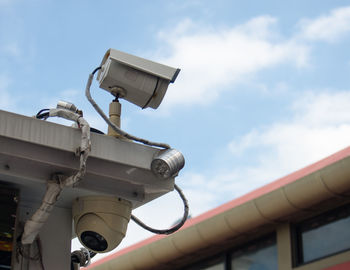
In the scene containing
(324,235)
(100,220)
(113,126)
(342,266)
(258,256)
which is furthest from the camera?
(258,256)

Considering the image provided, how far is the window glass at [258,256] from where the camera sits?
1458 cm

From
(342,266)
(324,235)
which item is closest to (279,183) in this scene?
(324,235)

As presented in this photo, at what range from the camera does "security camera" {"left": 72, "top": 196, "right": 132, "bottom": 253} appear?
502 centimetres

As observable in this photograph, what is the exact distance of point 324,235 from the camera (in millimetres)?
13523

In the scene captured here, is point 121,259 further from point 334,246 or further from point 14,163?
point 14,163

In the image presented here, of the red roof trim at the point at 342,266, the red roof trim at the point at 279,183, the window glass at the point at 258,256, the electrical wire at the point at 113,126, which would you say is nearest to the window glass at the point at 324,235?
the red roof trim at the point at 342,266

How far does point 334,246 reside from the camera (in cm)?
1319

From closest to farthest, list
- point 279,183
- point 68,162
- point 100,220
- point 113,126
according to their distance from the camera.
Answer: point 68,162 < point 113,126 < point 100,220 < point 279,183

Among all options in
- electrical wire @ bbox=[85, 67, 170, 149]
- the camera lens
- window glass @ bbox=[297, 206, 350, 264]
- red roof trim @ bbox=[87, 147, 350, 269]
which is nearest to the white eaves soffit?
electrical wire @ bbox=[85, 67, 170, 149]

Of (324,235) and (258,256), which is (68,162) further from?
(258,256)

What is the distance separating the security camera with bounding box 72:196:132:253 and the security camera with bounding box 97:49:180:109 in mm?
756

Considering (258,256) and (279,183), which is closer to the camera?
(258,256)

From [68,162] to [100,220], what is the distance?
1.91ft

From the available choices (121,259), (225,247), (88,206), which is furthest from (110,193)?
(121,259)
